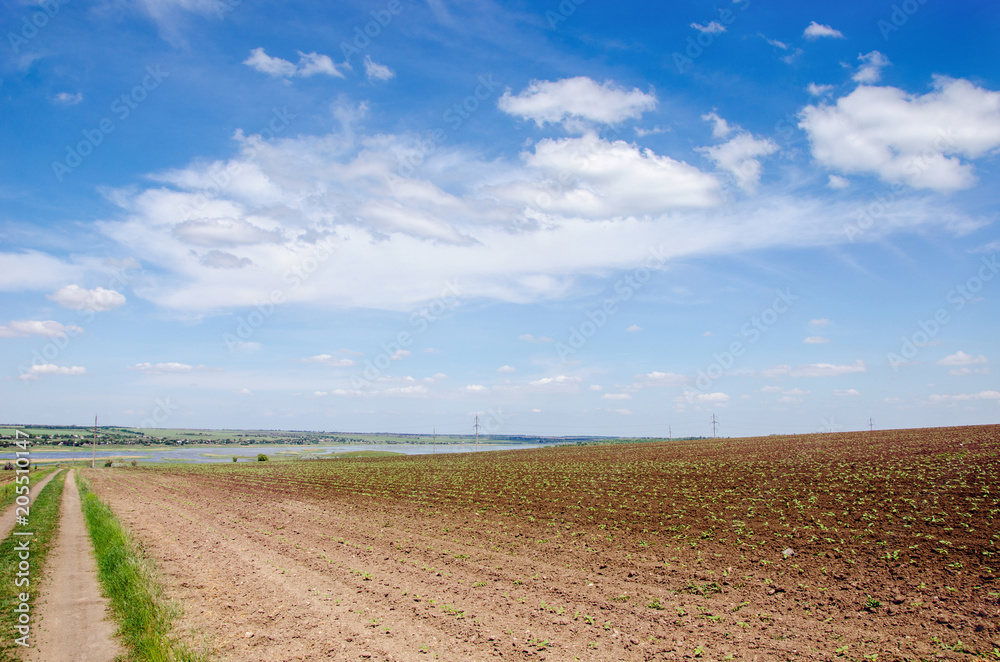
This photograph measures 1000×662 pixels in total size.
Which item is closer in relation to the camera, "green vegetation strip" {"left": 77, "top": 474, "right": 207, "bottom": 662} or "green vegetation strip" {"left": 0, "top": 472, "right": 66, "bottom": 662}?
"green vegetation strip" {"left": 77, "top": 474, "right": 207, "bottom": 662}

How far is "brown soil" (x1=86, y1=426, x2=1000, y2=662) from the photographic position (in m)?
9.84

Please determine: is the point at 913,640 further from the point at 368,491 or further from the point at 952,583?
the point at 368,491

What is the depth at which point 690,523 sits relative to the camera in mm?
19484

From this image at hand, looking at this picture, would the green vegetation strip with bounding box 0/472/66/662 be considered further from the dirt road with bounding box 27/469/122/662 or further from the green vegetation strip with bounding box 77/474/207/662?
the green vegetation strip with bounding box 77/474/207/662

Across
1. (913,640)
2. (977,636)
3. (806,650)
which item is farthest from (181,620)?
(977,636)

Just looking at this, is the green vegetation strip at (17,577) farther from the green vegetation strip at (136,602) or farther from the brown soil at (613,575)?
the brown soil at (613,575)

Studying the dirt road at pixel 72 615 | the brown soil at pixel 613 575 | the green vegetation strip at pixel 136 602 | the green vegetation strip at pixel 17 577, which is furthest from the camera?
the green vegetation strip at pixel 17 577

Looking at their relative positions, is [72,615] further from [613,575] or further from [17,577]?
[613,575]

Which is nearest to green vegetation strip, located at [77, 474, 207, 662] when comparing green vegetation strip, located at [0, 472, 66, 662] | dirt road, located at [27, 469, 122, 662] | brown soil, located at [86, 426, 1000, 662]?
dirt road, located at [27, 469, 122, 662]

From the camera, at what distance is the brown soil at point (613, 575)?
32.3 ft

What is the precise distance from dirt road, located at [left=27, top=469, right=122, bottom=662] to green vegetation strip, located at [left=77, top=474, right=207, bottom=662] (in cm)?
23

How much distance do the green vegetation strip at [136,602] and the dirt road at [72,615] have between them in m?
0.23

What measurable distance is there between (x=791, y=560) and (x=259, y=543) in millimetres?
→ 17617

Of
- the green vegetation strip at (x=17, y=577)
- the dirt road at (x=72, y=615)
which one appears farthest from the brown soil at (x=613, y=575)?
the green vegetation strip at (x=17, y=577)
